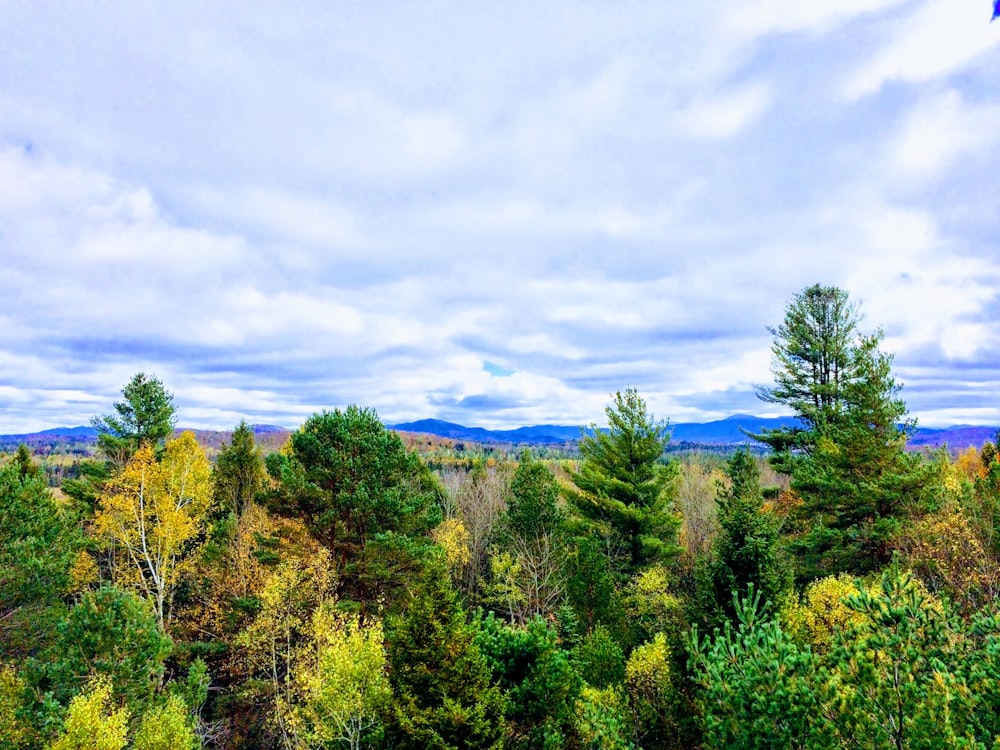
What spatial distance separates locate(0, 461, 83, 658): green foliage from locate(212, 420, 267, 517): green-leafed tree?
569 inches

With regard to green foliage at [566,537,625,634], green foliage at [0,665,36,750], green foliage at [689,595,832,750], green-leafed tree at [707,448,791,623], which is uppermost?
green-leafed tree at [707,448,791,623]

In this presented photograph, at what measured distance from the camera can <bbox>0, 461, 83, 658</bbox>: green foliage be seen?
67.5ft

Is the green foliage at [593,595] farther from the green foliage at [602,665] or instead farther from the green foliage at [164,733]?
the green foliage at [164,733]

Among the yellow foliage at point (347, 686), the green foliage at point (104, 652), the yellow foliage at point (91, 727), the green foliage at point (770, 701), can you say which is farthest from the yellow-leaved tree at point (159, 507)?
the green foliage at point (770, 701)

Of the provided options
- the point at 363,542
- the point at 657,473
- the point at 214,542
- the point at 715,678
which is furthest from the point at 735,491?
the point at 214,542

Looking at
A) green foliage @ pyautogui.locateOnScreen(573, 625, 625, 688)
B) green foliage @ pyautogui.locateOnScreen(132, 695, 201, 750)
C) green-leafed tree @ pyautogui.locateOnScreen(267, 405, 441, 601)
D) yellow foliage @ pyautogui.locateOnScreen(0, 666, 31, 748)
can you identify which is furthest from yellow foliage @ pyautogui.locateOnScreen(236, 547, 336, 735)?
green foliage @ pyautogui.locateOnScreen(573, 625, 625, 688)

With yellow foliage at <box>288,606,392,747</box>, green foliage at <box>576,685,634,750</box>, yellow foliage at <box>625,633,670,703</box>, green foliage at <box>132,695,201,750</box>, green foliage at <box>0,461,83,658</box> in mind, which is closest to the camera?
green foliage at <box>576,685,634,750</box>

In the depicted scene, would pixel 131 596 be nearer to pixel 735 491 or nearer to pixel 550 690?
pixel 550 690

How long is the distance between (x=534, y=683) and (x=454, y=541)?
19678mm

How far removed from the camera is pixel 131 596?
1881cm

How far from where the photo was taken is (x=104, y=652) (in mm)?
17953

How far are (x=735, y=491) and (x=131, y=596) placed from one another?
3011 centimetres

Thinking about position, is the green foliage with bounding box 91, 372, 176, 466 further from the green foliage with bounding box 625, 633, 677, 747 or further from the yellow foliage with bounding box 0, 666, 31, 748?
the green foliage with bounding box 625, 633, 677, 747

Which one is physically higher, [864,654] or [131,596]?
[864,654]
